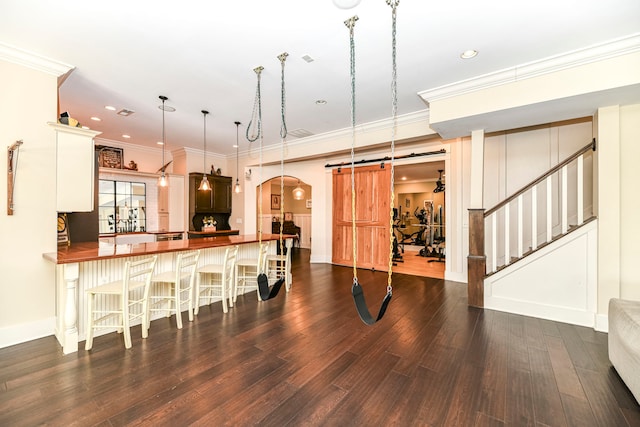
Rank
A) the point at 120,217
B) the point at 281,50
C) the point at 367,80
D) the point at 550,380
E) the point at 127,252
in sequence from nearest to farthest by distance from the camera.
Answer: the point at 550,380 → the point at 281,50 → the point at 127,252 → the point at 367,80 → the point at 120,217

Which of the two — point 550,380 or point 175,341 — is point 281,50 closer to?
point 175,341

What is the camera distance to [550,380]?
2197 millimetres

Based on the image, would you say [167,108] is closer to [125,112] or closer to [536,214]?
[125,112]

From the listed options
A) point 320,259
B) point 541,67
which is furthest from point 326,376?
point 320,259

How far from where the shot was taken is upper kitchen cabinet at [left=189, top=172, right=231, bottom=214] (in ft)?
23.0

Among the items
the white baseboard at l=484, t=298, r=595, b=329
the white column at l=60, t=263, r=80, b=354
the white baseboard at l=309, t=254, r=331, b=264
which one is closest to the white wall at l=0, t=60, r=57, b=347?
the white column at l=60, t=263, r=80, b=354

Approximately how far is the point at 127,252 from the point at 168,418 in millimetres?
1910

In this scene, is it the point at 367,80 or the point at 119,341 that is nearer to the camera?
the point at 119,341

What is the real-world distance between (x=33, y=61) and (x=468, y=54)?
461cm

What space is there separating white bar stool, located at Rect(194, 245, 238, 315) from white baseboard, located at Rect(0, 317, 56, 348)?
4.82 ft

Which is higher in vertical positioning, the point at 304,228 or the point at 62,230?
the point at 62,230

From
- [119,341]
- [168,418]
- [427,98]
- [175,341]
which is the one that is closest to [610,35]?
[427,98]

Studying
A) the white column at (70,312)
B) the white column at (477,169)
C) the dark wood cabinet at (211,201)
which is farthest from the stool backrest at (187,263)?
the white column at (477,169)

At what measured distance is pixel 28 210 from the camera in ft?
9.55
